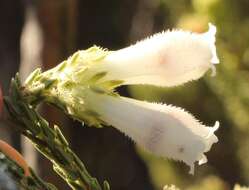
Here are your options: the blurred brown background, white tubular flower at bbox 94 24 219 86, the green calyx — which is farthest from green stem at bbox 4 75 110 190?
the blurred brown background

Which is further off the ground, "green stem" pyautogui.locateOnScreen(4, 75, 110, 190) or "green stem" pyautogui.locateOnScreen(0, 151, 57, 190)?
"green stem" pyautogui.locateOnScreen(4, 75, 110, 190)

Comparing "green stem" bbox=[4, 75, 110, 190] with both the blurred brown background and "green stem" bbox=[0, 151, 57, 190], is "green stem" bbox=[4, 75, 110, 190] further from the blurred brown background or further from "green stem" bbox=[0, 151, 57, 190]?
the blurred brown background

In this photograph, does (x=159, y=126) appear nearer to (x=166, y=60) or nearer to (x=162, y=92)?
(x=166, y=60)

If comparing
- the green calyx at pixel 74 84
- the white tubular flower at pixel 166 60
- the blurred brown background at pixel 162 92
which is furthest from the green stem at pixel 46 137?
the blurred brown background at pixel 162 92

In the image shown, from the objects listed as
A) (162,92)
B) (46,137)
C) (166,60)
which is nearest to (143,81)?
(166,60)

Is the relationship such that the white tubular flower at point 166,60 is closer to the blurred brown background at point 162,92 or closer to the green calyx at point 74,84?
the green calyx at point 74,84

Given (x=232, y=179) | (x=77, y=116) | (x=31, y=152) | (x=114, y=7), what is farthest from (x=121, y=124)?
(x=114, y=7)

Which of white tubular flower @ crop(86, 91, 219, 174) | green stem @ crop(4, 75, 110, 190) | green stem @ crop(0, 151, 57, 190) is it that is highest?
white tubular flower @ crop(86, 91, 219, 174)
